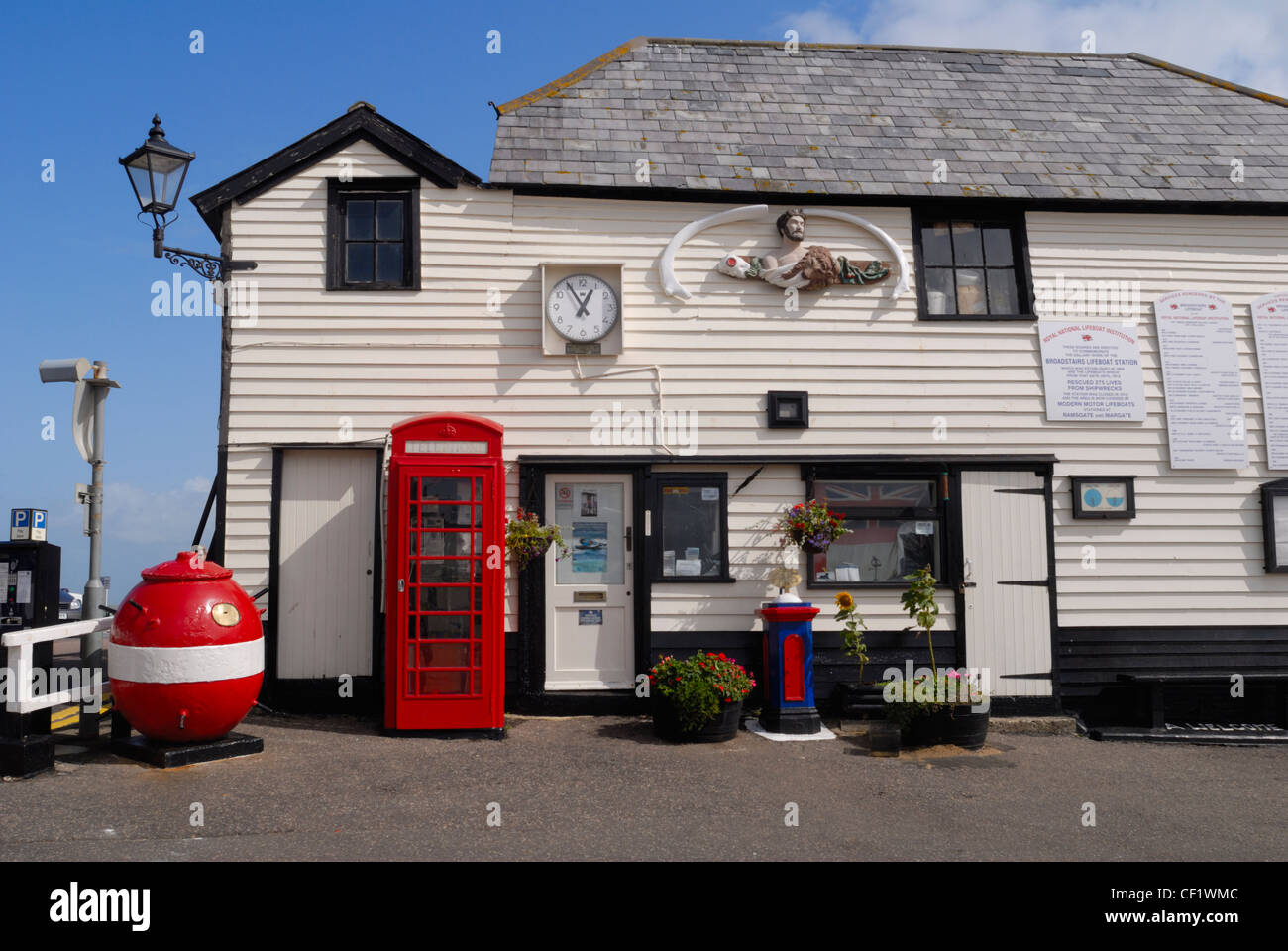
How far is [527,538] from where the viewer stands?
29.2 feet

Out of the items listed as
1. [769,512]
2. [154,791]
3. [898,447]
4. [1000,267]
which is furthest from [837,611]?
[154,791]

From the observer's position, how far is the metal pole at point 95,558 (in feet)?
26.4

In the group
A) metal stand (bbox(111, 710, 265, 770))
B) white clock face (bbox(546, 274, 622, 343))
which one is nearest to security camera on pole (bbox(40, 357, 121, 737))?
metal stand (bbox(111, 710, 265, 770))

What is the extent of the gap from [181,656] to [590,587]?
147 inches

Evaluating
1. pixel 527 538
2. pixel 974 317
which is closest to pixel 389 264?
pixel 527 538

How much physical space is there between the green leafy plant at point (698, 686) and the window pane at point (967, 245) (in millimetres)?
5074

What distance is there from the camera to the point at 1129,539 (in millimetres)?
9844

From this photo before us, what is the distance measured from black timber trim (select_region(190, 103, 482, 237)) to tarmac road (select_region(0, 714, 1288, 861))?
208 inches

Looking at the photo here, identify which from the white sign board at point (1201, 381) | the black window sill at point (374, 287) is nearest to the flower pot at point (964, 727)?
the white sign board at point (1201, 381)

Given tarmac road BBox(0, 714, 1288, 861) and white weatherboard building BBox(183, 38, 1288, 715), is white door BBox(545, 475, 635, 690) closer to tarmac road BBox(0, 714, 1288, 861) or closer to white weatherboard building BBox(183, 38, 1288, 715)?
white weatherboard building BBox(183, 38, 1288, 715)

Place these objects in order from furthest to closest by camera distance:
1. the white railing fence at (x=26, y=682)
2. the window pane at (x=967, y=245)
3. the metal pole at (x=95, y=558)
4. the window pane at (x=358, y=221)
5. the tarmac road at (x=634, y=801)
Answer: the window pane at (x=967, y=245)
the window pane at (x=358, y=221)
the metal pole at (x=95, y=558)
the white railing fence at (x=26, y=682)
the tarmac road at (x=634, y=801)

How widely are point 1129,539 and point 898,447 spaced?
2586 millimetres

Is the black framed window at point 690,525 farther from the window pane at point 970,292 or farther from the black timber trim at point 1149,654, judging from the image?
the black timber trim at point 1149,654

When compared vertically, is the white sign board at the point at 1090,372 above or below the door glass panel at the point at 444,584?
above
